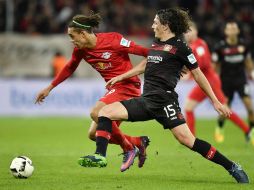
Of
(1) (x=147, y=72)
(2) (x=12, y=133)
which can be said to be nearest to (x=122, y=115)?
(1) (x=147, y=72)

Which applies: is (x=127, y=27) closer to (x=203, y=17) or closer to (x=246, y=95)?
(x=203, y=17)

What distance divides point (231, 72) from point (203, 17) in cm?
951

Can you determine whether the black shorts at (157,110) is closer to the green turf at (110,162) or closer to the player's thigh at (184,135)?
the player's thigh at (184,135)

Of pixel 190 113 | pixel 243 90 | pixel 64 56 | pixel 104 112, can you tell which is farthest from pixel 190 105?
pixel 64 56

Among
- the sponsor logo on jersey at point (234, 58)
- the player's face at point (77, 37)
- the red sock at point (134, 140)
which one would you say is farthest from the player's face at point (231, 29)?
the player's face at point (77, 37)

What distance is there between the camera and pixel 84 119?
22.1m

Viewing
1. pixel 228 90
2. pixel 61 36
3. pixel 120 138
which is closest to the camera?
pixel 120 138

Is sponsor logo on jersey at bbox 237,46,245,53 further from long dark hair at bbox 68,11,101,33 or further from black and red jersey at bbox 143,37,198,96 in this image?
black and red jersey at bbox 143,37,198,96

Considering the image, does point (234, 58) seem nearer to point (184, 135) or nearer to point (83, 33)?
point (83, 33)

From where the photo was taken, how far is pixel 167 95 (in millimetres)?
8648

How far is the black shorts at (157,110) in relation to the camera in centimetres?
857

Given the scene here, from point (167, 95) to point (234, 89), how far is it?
705 centimetres

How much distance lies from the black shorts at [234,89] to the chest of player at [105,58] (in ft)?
20.1

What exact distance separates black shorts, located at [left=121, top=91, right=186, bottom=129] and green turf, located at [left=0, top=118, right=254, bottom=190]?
0.78m
